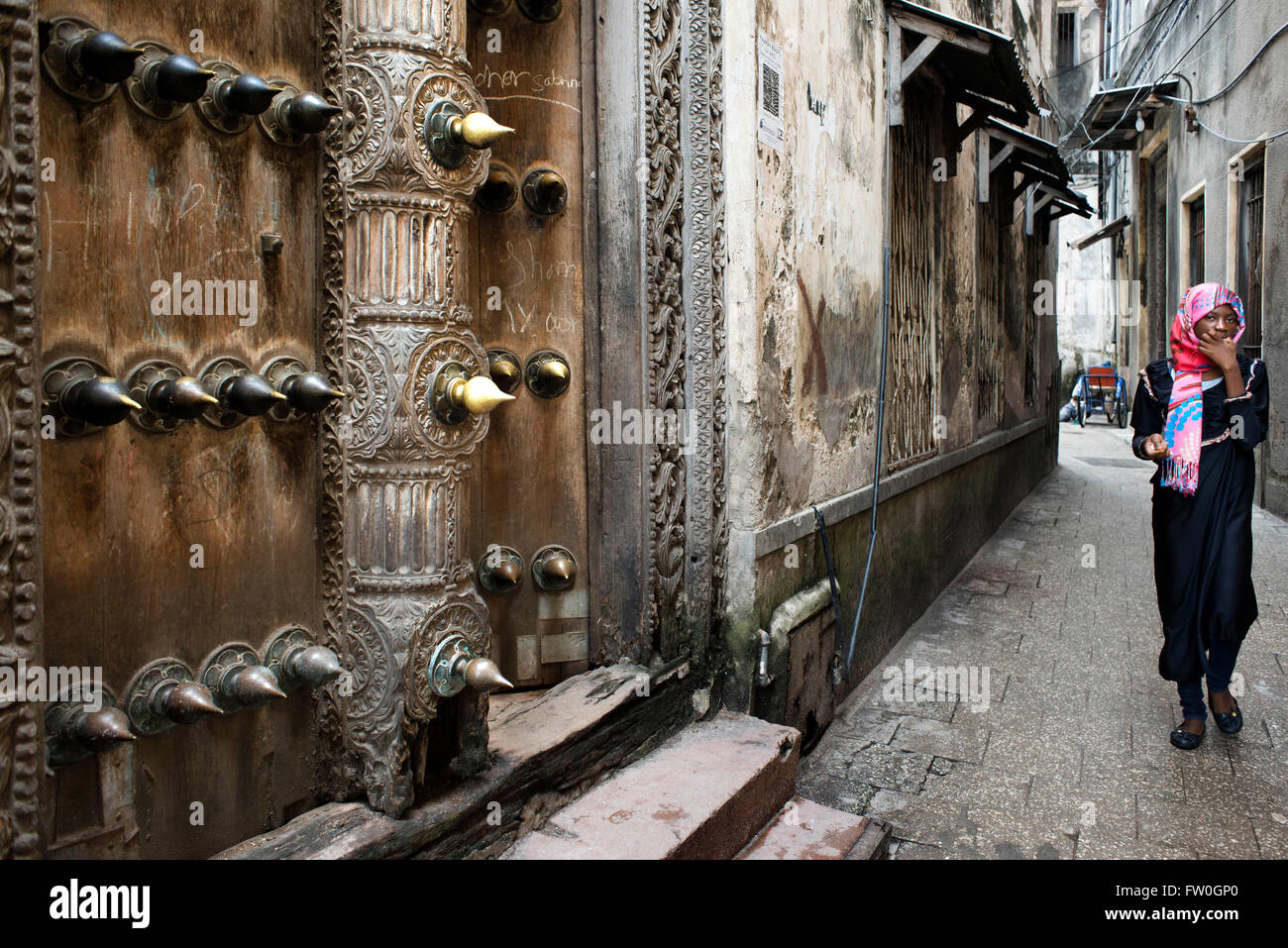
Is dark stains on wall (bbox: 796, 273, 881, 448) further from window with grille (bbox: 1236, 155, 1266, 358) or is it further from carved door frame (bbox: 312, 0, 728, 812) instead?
window with grille (bbox: 1236, 155, 1266, 358)

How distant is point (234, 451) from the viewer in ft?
7.35

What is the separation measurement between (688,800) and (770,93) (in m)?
2.61

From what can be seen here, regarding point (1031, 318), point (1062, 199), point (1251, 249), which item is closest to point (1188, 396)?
point (1062, 199)

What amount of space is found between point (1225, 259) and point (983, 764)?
30.7 ft

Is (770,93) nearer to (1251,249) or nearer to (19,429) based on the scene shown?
(19,429)

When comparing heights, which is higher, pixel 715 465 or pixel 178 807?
pixel 715 465

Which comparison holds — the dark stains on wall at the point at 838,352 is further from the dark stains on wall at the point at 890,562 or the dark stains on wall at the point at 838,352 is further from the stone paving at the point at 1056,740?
the stone paving at the point at 1056,740

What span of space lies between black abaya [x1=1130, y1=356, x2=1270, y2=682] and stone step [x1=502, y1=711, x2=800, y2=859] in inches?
78.7

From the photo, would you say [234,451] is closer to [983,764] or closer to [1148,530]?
[983,764]

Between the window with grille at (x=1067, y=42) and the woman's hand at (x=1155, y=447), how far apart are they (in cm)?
2916

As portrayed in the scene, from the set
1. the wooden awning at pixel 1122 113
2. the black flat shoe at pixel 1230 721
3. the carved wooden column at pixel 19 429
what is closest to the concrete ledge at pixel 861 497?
the black flat shoe at pixel 1230 721

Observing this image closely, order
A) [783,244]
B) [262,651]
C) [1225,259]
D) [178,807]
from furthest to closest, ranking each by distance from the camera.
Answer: [1225,259], [783,244], [262,651], [178,807]
